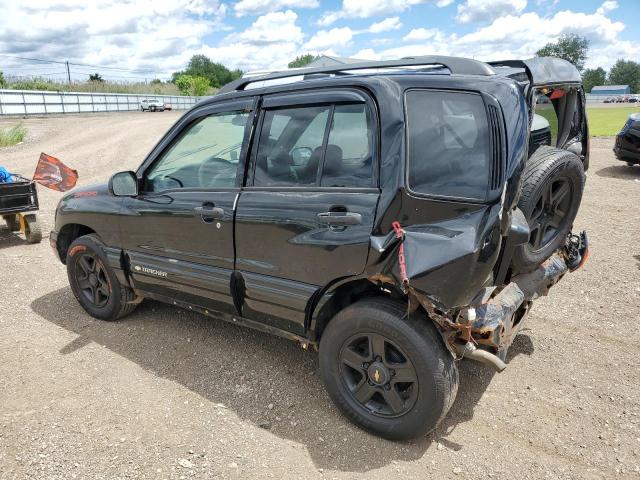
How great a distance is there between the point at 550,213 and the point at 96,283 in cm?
368

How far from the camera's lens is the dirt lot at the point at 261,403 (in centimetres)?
269

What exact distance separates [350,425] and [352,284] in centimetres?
86

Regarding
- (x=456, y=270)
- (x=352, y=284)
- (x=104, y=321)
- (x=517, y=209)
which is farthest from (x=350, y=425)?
(x=104, y=321)

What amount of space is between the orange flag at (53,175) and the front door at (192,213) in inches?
125

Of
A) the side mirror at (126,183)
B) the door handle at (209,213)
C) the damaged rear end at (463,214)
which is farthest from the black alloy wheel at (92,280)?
the damaged rear end at (463,214)

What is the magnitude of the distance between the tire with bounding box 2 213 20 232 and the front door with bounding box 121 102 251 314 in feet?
13.7

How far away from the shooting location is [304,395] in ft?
10.8

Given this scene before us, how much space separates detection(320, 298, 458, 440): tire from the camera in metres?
2.59

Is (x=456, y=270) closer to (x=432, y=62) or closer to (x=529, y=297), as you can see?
(x=529, y=297)

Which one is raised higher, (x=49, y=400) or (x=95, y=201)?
(x=95, y=201)

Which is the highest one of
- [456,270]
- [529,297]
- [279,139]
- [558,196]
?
[279,139]

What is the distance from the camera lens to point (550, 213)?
3.21m

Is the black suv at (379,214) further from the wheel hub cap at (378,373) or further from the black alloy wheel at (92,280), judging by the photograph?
the black alloy wheel at (92,280)

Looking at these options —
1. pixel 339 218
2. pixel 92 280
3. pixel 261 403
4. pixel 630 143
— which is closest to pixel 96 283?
pixel 92 280
